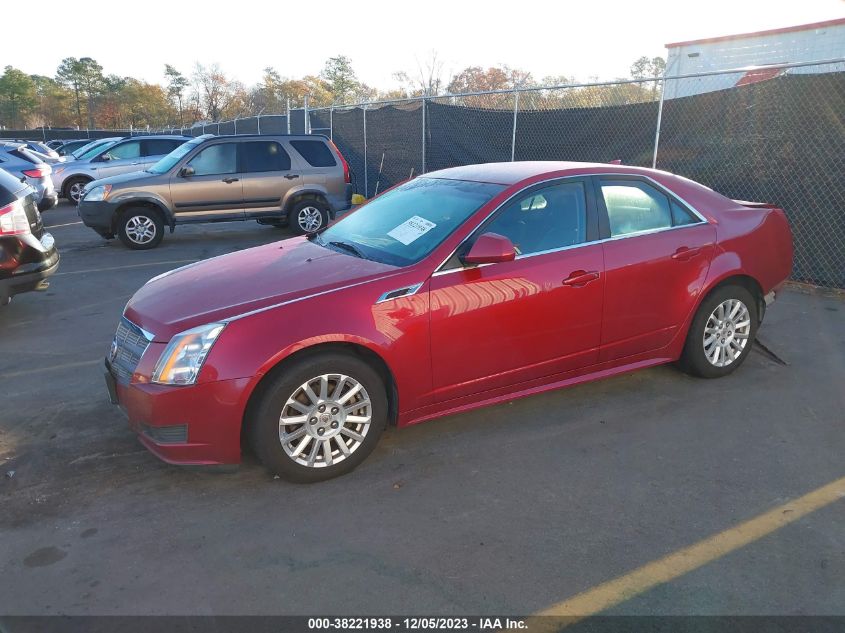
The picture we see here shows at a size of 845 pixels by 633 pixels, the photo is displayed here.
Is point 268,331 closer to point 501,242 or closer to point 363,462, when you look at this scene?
point 363,462

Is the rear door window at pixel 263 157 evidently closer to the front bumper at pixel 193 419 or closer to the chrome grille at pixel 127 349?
the chrome grille at pixel 127 349

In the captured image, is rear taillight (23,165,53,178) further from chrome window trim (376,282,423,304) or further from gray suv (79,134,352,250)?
chrome window trim (376,282,423,304)

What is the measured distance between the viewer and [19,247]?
634 centimetres

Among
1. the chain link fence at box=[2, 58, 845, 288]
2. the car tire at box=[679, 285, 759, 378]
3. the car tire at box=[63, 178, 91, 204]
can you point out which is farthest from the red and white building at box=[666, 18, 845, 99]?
the car tire at box=[63, 178, 91, 204]

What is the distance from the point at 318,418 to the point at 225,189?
859 cm

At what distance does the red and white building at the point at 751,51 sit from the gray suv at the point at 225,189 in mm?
8130

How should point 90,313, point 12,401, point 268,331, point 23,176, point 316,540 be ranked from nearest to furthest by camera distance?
point 316,540
point 268,331
point 12,401
point 90,313
point 23,176

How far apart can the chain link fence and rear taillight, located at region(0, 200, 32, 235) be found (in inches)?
272

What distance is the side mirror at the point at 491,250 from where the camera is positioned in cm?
382

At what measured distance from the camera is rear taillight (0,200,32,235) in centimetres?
624

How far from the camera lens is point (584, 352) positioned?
440cm

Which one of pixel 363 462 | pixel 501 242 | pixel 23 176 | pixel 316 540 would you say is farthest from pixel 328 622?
pixel 23 176

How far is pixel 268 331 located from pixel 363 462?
101cm

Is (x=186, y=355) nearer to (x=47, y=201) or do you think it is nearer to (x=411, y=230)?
(x=411, y=230)
